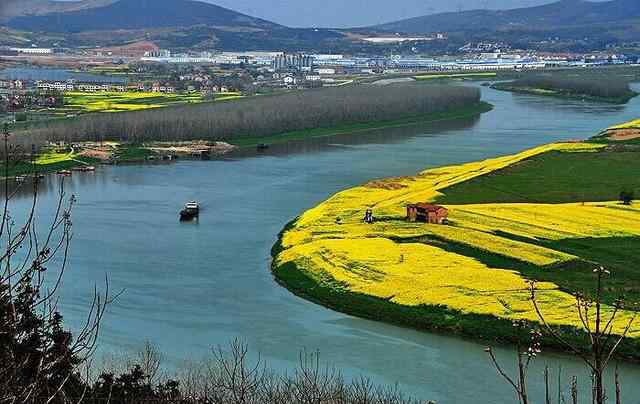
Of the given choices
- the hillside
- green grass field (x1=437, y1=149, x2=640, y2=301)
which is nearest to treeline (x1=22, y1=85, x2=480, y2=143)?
green grass field (x1=437, y1=149, x2=640, y2=301)

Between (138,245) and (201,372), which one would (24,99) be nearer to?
(138,245)

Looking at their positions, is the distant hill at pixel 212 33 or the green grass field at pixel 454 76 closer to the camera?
the green grass field at pixel 454 76

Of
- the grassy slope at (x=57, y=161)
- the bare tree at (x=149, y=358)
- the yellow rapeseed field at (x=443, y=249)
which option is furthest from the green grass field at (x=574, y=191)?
the grassy slope at (x=57, y=161)

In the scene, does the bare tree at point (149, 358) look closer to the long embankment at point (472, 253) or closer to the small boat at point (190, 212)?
the long embankment at point (472, 253)

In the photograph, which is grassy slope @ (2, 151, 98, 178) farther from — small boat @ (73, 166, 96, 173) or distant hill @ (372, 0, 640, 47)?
distant hill @ (372, 0, 640, 47)

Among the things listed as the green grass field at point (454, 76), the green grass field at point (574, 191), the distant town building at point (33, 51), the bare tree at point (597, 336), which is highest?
the bare tree at point (597, 336)

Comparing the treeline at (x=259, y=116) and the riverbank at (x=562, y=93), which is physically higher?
the treeline at (x=259, y=116)

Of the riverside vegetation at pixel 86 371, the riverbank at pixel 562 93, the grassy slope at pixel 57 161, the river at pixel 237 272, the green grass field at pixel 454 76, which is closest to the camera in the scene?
the riverside vegetation at pixel 86 371
